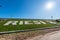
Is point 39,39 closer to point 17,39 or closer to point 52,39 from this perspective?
point 52,39

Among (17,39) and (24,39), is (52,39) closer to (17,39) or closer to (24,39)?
(24,39)

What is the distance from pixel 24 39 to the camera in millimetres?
14203

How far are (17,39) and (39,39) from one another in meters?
2.78

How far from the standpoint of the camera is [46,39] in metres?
14.2

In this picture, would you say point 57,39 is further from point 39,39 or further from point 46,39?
point 39,39

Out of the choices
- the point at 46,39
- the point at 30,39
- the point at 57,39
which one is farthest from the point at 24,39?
the point at 57,39

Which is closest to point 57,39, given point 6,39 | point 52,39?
point 52,39

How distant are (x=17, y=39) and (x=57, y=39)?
515 cm

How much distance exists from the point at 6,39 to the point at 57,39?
6495mm

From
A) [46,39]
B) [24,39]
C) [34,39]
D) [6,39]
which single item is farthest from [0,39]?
[46,39]

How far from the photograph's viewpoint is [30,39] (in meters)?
14.1

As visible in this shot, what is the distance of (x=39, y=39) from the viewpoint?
1402 centimetres

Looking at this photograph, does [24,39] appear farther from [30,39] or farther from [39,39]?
[39,39]

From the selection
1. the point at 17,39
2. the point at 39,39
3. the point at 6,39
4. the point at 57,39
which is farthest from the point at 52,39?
the point at 6,39
